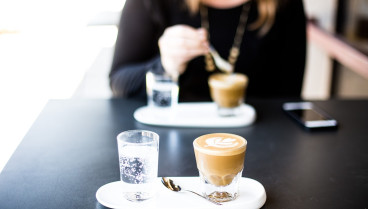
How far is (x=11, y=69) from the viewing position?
14.8 ft

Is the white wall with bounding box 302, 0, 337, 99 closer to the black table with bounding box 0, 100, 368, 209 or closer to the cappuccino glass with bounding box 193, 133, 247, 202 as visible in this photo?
the black table with bounding box 0, 100, 368, 209

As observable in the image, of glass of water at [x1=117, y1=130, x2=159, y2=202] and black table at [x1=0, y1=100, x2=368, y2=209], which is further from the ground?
glass of water at [x1=117, y1=130, x2=159, y2=202]

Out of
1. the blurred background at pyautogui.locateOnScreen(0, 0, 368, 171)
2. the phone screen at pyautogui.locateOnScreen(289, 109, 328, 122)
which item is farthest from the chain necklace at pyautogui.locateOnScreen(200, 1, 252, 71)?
the blurred background at pyautogui.locateOnScreen(0, 0, 368, 171)

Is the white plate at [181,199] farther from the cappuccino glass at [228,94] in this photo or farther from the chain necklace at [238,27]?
the chain necklace at [238,27]

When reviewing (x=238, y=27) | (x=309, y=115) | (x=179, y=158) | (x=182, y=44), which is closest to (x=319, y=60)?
(x=238, y=27)

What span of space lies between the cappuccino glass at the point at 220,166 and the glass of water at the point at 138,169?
100 millimetres

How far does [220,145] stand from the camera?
0.89 metres

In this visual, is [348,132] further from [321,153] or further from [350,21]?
[350,21]

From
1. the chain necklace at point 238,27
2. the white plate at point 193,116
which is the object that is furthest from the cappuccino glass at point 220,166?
the chain necklace at point 238,27

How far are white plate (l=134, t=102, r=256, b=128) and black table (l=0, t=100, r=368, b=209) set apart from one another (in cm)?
3

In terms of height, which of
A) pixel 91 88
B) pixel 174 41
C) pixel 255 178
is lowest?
pixel 91 88

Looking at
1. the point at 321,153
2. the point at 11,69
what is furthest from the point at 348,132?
the point at 11,69

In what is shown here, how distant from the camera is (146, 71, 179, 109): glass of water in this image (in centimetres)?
146

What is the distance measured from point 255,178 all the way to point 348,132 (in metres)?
0.46
